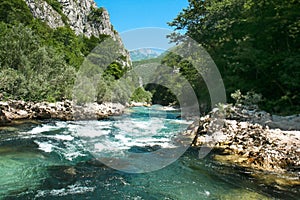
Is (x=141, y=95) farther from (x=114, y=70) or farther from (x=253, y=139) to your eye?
(x=253, y=139)

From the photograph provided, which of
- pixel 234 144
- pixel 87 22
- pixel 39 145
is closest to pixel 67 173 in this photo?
pixel 39 145

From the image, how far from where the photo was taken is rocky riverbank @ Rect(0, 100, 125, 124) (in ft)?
54.7

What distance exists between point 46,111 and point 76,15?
55.2 m

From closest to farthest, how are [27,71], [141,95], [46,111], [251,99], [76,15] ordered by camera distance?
[251,99] → [46,111] → [27,71] → [141,95] → [76,15]

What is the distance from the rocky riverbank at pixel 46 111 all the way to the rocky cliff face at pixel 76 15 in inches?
1362

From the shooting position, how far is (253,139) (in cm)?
973

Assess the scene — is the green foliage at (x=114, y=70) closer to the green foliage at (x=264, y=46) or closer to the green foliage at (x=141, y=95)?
the green foliage at (x=141, y=95)

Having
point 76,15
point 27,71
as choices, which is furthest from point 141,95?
point 27,71

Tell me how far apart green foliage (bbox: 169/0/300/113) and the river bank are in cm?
259

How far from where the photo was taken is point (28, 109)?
1886 cm

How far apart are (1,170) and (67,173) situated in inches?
74.8

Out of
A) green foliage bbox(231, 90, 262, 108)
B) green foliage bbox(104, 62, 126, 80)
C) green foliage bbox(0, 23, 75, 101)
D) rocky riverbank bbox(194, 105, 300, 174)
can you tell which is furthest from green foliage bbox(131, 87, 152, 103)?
rocky riverbank bbox(194, 105, 300, 174)

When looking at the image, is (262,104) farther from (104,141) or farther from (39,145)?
(39,145)

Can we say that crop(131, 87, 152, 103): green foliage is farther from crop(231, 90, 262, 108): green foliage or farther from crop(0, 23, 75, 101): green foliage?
crop(231, 90, 262, 108): green foliage
